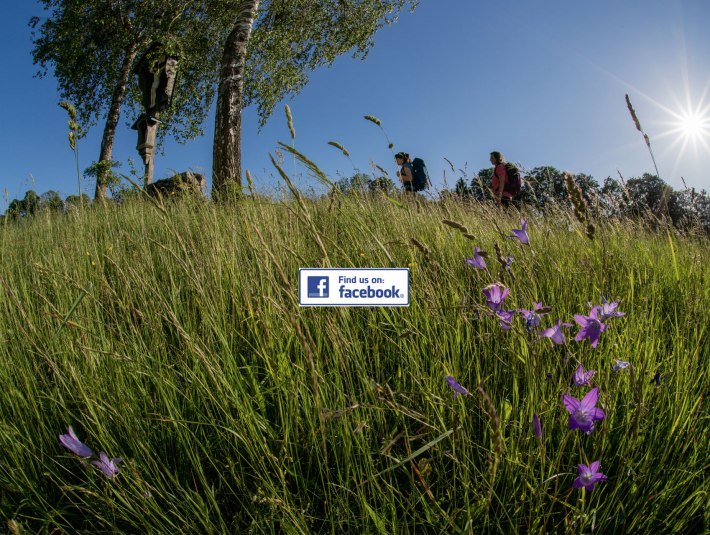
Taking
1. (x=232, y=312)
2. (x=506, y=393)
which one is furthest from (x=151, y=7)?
(x=506, y=393)

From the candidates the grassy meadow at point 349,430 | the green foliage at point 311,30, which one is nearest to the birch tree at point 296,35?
the green foliage at point 311,30

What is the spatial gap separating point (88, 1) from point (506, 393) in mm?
15992

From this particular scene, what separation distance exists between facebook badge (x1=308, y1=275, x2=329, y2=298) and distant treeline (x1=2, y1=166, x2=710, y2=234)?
0.32m

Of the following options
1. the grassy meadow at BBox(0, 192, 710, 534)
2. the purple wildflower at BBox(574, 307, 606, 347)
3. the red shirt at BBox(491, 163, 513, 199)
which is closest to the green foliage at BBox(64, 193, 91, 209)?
the grassy meadow at BBox(0, 192, 710, 534)

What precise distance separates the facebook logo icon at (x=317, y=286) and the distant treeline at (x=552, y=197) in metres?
0.32

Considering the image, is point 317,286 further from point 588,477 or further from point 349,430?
point 588,477

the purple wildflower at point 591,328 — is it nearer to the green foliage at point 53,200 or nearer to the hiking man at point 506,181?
the hiking man at point 506,181

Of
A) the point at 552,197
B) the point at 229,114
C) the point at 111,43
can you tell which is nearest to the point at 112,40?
the point at 111,43

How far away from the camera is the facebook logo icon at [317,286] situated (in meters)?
1.18

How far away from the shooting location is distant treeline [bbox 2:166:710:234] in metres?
2.85

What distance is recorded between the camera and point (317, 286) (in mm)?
1189

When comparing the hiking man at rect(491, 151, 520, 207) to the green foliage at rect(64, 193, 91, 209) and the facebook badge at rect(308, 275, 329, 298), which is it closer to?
the green foliage at rect(64, 193, 91, 209)

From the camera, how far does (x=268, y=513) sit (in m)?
1.09

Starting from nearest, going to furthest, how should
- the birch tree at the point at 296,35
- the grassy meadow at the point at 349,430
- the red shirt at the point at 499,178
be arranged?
the grassy meadow at the point at 349,430 < the red shirt at the point at 499,178 < the birch tree at the point at 296,35
